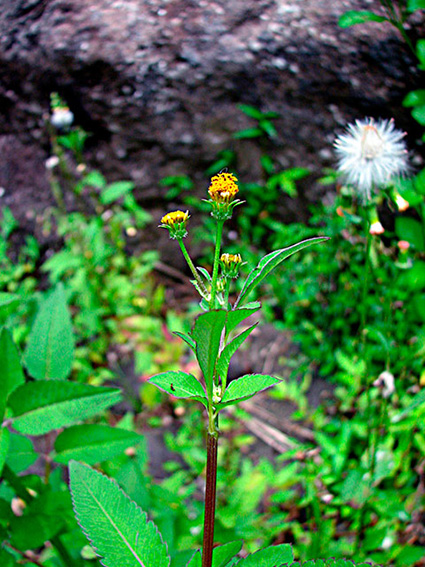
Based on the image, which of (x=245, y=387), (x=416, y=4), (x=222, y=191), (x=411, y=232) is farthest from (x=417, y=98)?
(x=245, y=387)

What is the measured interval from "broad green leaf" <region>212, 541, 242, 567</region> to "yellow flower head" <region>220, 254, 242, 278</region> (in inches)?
17.1

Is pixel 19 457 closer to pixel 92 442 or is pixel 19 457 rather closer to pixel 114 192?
pixel 92 442

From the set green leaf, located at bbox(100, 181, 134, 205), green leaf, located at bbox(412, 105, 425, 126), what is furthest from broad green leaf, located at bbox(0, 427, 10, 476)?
green leaf, located at bbox(100, 181, 134, 205)

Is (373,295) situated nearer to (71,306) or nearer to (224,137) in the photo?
(224,137)

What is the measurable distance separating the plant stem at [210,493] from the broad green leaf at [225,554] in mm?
89

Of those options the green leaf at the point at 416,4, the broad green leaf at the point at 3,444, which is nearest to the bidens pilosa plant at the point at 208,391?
the broad green leaf at the point at 3,444

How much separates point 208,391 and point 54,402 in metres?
0.44

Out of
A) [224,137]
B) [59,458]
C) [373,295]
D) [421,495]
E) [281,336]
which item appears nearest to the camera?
[59,458]

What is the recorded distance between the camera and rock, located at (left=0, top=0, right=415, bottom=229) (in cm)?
240

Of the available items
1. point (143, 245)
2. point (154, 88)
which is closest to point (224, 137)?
point (154, 88)

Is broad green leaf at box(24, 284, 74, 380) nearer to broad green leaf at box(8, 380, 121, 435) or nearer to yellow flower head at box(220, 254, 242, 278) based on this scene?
broad green leaf at box(8, 380, 121, 435)

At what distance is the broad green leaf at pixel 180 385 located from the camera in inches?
22.3

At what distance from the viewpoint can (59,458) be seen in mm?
938

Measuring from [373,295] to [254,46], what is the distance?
151cm
